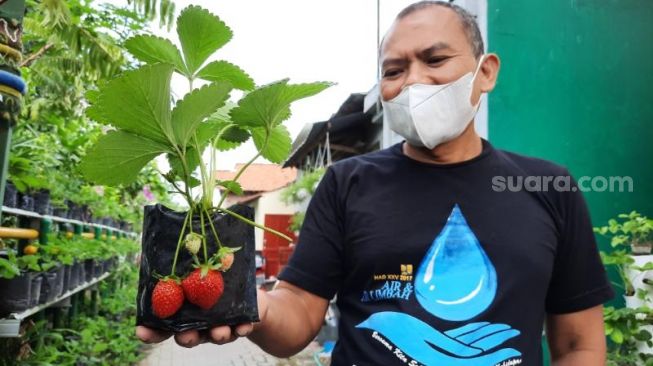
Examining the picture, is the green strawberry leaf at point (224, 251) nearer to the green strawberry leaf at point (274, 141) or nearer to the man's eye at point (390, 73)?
the green strawberry leaf at point (274, 141)

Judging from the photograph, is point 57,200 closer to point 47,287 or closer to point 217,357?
point 47,287

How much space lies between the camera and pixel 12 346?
3.54m

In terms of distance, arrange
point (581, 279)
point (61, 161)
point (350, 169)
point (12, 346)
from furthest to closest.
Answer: point (61, 161), point (12, 346), point (350, 169), point (581, 279)

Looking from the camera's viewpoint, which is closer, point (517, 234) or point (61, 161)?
point (517, 234)

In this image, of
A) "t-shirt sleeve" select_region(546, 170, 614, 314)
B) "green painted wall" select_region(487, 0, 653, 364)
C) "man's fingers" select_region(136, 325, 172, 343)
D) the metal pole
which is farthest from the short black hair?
"green painted wall" select_region(487, 0, 653, 364)

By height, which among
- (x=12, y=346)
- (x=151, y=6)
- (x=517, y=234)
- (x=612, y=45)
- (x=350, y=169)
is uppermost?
(x=151, y=6)

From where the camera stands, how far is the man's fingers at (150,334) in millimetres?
998

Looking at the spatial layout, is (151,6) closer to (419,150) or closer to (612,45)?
(612,45)

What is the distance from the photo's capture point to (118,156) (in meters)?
1.07

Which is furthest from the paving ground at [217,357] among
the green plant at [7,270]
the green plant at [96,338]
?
the green plant at [7,270]

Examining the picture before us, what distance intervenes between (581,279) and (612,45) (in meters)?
2.88

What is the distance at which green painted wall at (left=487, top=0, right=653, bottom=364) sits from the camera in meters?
3.63

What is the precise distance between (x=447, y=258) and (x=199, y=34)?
2.56 ft

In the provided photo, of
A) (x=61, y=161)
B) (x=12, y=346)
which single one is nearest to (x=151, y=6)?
(x=61, y=161)
